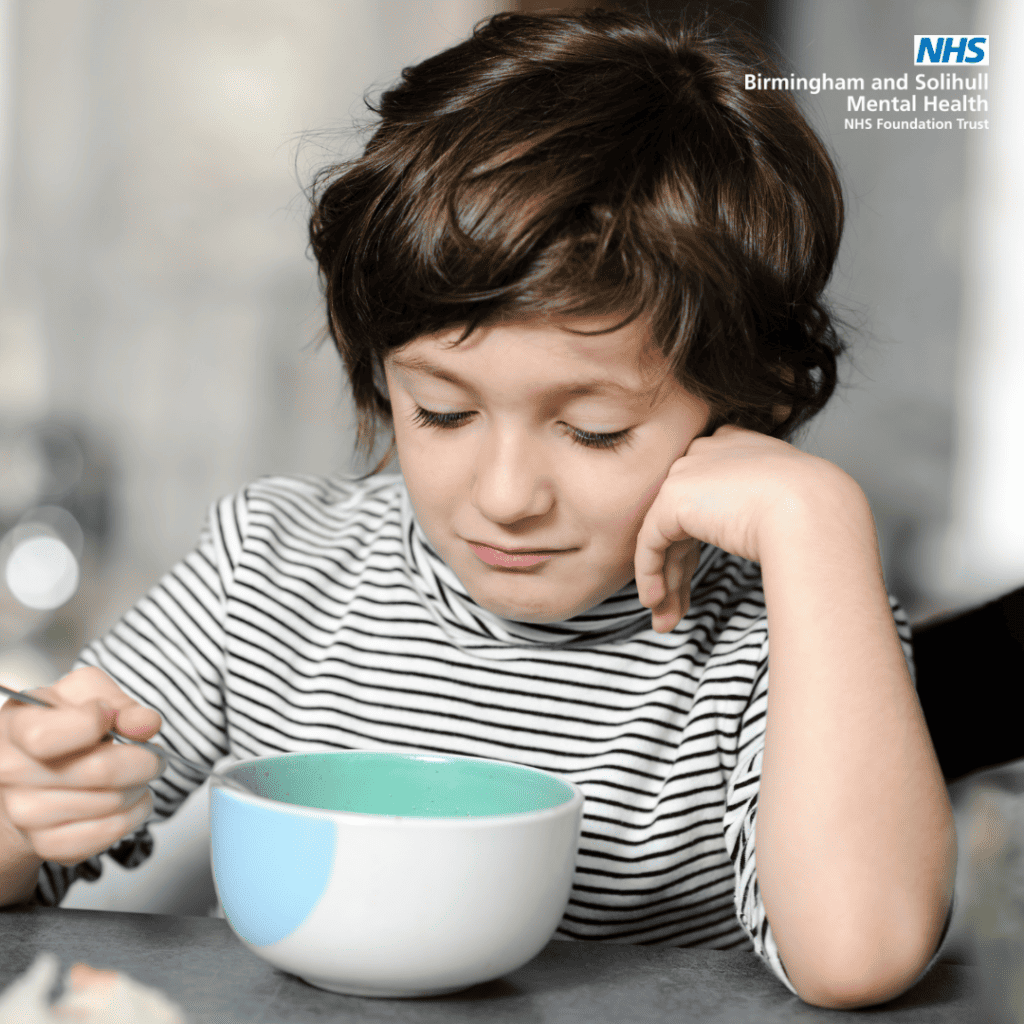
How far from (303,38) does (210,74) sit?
0.21 metres

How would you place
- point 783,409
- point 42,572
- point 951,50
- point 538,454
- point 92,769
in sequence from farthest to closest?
point 42,572 < point 951,50 < point 783,409 < point 538,454 < point 92,769

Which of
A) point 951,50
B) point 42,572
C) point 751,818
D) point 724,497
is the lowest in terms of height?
point 42,572

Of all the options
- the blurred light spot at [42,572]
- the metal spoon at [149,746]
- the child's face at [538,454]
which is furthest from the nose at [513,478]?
the blurred light spot at [42,572]

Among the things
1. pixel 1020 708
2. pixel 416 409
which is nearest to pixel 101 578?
→ pixel 416 409

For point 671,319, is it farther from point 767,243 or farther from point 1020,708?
point 1020,708

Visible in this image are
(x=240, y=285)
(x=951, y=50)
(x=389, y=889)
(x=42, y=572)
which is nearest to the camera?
(x=389, y=889)

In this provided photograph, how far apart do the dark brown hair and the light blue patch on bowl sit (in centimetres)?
32

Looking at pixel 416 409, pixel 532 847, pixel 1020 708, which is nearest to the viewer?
pixel 532 847

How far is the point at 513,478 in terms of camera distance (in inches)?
25.4

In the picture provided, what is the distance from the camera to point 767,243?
2.36ft

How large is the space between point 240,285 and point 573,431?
1.78m

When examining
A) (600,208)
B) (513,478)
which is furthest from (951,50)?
(513,478)

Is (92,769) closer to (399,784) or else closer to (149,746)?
(149,746)

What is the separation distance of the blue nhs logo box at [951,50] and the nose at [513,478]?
1.51 m
